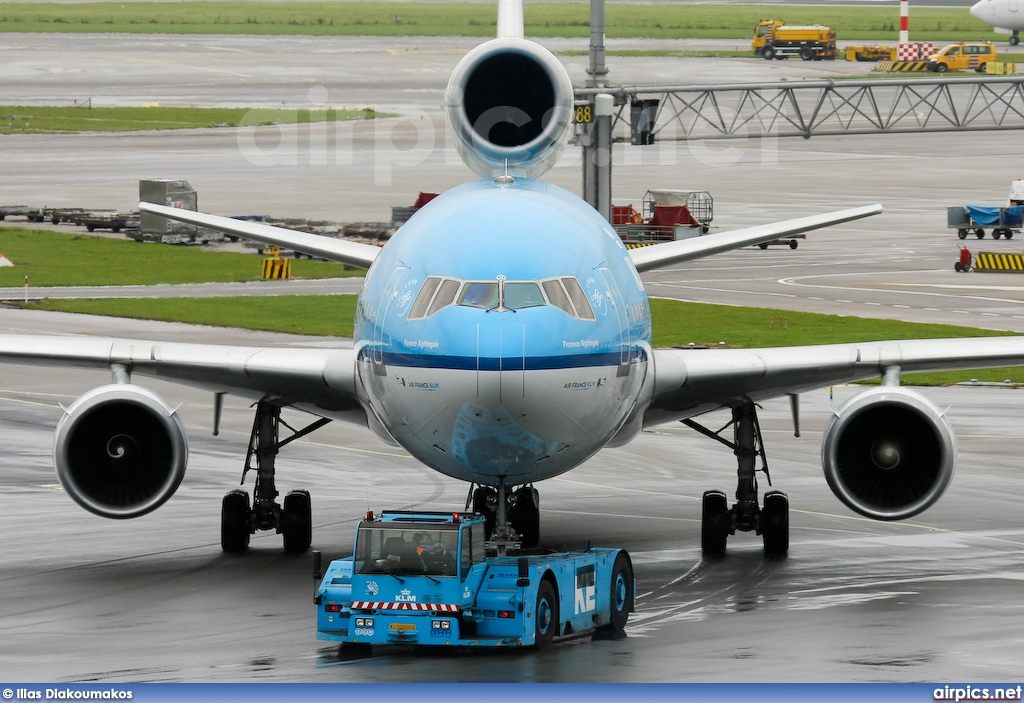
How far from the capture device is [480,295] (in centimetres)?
1964

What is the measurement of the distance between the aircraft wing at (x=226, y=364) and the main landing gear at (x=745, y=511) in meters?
5.58

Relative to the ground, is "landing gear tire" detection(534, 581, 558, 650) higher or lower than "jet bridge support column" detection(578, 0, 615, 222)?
lower

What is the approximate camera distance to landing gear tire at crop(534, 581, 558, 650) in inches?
784

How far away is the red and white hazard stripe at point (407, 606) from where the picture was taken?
19375 millimetres

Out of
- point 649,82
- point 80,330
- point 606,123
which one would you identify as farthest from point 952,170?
point 80,330

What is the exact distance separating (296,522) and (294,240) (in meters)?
4.41

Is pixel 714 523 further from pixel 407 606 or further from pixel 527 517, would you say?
pixel 407 606

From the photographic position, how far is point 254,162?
358 feet

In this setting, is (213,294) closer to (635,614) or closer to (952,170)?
(635,614)

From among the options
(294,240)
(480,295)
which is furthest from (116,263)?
(480,295)

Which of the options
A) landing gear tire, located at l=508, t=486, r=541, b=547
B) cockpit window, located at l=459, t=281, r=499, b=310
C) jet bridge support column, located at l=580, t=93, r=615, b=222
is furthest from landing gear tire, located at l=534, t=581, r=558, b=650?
jet bridge support column, located at l=580, t=93, r=615, b=222

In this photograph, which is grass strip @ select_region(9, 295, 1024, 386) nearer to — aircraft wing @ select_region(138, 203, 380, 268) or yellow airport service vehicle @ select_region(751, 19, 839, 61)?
aircraft wing @ select_region(138, 203, 380, 268)

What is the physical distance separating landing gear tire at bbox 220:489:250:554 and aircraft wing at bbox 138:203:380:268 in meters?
3.92

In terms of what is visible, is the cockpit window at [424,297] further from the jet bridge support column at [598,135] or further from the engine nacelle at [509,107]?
the jet bridge support column at [598,135]
